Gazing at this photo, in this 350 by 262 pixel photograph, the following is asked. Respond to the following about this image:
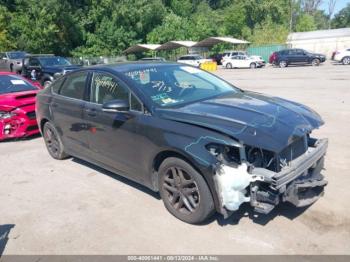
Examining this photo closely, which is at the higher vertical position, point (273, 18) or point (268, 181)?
point (273, 18)

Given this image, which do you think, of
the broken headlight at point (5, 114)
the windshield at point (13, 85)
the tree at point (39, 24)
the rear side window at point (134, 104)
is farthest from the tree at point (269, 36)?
the rear side window at point (134, 104)

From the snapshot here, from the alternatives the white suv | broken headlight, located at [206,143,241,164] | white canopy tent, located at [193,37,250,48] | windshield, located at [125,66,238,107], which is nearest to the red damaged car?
windshield, located at [125,66,238,107]

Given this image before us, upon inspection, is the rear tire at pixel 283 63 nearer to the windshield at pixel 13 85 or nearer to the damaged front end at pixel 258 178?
the windshield at pixel 13 85

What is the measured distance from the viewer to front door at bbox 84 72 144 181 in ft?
13.4

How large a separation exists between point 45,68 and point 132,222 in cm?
1258

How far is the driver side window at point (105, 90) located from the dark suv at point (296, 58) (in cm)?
2841

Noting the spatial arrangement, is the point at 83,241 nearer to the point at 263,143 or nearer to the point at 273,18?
the point at 263,143

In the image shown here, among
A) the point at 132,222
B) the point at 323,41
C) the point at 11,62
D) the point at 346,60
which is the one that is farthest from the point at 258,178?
the point at 323,41

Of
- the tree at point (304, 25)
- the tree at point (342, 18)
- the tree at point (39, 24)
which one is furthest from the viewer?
the tree at point (342, 18)

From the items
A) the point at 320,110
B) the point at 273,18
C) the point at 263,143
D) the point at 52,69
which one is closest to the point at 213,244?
the point at 263,143

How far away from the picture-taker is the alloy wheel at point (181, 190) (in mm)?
3590

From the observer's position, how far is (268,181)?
3.21m

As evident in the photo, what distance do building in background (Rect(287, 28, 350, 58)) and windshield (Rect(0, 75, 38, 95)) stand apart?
42550 millimetres

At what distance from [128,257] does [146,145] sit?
122 centimetres
